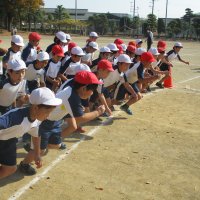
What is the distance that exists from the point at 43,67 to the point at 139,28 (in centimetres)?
7493

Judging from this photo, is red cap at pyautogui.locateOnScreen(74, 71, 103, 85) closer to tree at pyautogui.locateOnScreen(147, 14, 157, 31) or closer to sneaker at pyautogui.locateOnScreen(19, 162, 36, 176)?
sneaker at pyautogui.locateOnScreen(19, 162, 36, 176)

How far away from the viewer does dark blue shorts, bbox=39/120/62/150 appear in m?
5.14

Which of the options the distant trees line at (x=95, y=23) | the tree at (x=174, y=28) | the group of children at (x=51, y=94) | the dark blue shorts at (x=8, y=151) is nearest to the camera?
the group of children at (x=51, y=94)

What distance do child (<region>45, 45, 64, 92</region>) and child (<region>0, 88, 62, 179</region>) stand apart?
362 centimetres

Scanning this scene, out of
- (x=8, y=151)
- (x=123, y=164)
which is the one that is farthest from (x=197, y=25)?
(x=8, y=151)

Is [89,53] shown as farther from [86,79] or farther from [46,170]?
[46,170]

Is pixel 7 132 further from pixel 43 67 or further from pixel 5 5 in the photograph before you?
pixel 5 5

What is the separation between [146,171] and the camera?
5.30m

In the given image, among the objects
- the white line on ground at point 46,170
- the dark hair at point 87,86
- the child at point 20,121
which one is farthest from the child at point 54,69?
the child at point 20,121

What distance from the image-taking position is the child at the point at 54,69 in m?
7.91

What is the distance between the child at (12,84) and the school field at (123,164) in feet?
2.56

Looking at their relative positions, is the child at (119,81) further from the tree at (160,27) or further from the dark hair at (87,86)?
the tree at (160,27)

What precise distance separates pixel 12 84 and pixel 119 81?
3.25m

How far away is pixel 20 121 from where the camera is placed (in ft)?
13.0
